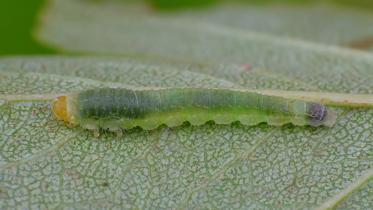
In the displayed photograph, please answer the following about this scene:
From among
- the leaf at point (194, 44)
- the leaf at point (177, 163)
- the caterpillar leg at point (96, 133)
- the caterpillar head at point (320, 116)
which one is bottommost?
the leaf at point (177, 163)

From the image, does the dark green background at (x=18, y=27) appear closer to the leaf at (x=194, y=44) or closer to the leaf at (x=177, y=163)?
the leaf at (x=194, y=44)

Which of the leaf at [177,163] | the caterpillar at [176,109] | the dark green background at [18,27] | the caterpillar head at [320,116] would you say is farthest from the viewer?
the dark green background at [18,27]

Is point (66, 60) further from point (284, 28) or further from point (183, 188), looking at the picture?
point (284, 28)

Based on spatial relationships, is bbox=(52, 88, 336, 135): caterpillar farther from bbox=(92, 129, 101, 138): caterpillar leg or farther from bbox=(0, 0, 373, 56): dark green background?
bbox=(0, 0, 373, 56): dark green background

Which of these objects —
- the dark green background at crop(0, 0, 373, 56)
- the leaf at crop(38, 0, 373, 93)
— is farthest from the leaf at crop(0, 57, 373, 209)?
the dark green background at crop(0, 0, 373, 56)

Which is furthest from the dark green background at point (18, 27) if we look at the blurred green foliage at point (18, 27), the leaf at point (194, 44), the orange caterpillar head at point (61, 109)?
the orange caterpillar head at point (61, 109)

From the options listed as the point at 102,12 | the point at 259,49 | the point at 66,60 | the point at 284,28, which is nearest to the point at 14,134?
the point at 66,60
